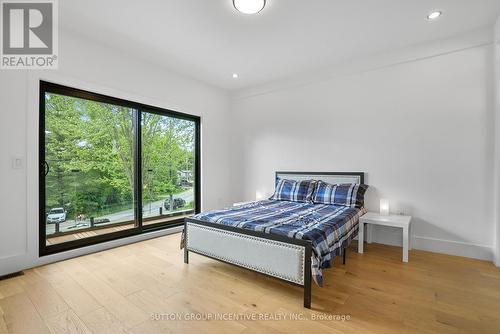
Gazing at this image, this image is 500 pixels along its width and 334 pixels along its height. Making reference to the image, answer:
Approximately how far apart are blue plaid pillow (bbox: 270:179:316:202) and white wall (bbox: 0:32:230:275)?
7.27 ft

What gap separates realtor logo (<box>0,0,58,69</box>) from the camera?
93.3 inches

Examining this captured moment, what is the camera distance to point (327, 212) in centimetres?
290

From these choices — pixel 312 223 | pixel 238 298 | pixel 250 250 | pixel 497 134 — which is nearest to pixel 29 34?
pixel 250 250

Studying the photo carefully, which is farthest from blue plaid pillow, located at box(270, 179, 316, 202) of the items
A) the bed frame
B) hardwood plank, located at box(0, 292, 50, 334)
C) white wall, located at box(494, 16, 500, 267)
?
hardwood plank, located at box(0, 292, 50, 334)

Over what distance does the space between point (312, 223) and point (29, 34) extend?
3.63 metres

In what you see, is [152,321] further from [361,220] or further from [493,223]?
[493,223]

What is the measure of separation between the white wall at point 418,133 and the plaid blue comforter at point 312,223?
30.7 inches

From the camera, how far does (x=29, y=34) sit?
2.57 meters

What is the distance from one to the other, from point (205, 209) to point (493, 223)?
161 inches

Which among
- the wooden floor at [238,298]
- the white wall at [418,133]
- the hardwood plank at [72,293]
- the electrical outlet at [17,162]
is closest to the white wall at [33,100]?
the electrical outlet at [17,162]

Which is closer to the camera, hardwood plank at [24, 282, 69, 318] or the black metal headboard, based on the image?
hardwood plank at [24, 282, 69, 318]

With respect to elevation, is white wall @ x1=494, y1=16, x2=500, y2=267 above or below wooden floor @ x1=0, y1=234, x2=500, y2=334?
above

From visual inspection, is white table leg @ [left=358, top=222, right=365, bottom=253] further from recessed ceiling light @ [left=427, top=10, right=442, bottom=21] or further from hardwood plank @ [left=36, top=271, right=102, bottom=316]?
hardwood plank @ [left=36, top=271, right=102, bottom=316]

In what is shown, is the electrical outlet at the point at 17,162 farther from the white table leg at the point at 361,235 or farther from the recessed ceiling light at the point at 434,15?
the recessed ceiling light at the point at 434,15
